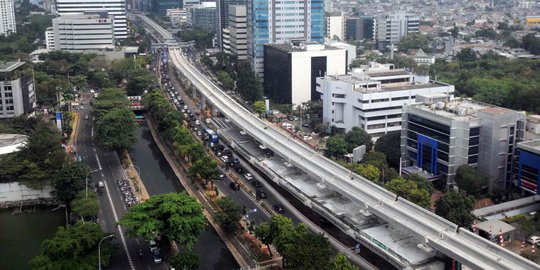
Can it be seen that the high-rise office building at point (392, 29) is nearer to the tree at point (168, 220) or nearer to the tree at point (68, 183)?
the tree at point (68, 183)

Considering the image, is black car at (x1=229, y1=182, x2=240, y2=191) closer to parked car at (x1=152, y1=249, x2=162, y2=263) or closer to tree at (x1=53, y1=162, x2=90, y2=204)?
tree at (x1=53, y1=162, x2=90, y2=204)

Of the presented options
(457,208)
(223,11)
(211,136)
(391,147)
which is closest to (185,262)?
(457,208)

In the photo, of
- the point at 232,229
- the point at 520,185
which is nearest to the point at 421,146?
the point at 520,185

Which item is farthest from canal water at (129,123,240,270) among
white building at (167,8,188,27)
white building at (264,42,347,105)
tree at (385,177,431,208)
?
white building at (167,8,188,27)

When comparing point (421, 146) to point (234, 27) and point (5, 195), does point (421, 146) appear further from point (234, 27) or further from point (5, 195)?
point (234, 27)

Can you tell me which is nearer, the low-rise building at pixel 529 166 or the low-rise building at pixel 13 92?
the low-rise building at pixel 529 166

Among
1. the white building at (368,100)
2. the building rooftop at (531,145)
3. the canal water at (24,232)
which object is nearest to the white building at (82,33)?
the white building at (368,100)

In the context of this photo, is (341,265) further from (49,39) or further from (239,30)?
(49,39)
